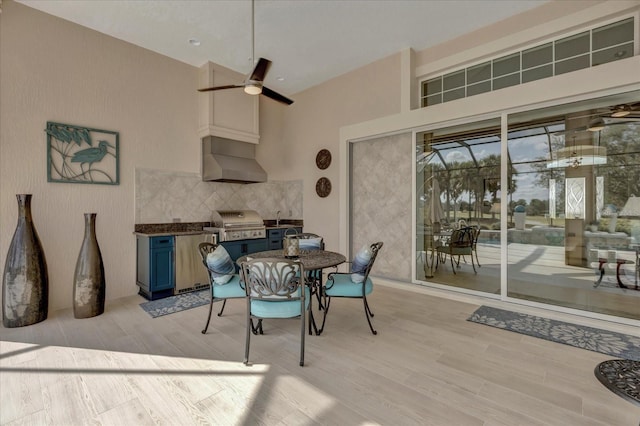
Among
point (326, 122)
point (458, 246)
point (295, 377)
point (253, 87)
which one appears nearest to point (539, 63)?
point (458, 246)

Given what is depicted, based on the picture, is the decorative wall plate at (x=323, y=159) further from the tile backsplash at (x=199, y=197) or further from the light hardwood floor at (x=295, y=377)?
the light hardwood floor at (x=295, y=377)

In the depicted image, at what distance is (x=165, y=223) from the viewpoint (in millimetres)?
4320

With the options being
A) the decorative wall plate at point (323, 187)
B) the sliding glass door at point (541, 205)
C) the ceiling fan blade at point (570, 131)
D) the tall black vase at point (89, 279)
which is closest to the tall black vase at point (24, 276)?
the tall black vase at point (89, 279)

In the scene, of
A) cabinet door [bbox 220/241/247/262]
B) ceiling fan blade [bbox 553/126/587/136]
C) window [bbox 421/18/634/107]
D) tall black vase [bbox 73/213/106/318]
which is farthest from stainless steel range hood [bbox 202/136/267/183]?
ceiling fan blade [bbox 553/126/587/136]

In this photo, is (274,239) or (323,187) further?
(323,187)

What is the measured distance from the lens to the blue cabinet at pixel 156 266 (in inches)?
147

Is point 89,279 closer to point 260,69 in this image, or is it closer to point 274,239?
point 274,239

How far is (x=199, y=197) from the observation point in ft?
15.4

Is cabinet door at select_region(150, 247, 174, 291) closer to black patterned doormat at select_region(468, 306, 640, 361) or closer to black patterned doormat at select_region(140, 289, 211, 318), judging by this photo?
black patterned doormat at select_region(140, 289, 211, 318)

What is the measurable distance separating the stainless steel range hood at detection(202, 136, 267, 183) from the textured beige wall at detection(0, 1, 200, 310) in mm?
332

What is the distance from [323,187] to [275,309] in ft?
10.7

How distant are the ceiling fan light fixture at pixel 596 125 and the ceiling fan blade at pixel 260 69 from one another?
3.45m

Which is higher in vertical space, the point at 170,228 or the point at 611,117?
the point at 611,117

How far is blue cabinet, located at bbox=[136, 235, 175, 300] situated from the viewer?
373 centimetres
